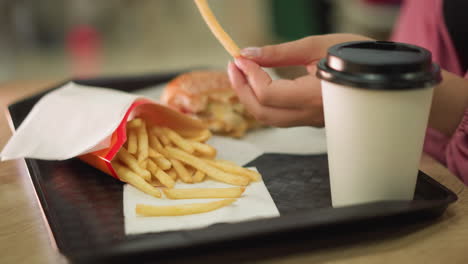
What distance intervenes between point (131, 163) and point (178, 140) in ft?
0.49

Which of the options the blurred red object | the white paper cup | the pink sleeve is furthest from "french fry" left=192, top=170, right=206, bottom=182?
the blurred red object

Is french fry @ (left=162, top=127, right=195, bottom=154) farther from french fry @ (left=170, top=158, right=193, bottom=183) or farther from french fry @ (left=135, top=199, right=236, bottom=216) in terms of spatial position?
french fry @ (left=135, top=199, right=236, bottom=216)

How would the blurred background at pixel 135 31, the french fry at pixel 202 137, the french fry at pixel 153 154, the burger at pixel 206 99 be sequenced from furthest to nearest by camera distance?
the blurred background at pixel 135 31, the burger at pixel 206 99, the french fry at pixel 202 137, the french fry at pixel 153 154

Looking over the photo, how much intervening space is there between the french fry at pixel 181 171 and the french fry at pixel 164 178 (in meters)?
0.03

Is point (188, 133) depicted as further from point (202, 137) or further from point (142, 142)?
point (142, 142)

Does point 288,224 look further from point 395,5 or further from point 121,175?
point 395,5

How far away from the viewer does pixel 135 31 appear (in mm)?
5996

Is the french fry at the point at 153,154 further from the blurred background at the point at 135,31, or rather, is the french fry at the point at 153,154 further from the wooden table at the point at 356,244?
the blurred background at the point at 135,31

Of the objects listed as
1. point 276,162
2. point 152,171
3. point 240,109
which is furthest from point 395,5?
point 152,171

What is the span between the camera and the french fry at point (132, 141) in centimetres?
119

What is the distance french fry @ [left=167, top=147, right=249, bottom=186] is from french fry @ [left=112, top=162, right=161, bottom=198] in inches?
5.0

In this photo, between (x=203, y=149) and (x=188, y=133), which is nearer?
(x=203, y=149)

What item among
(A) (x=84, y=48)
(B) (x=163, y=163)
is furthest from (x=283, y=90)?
(A) (x=84, y=48)

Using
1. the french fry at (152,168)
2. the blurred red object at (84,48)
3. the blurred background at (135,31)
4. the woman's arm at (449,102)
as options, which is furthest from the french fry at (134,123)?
the blurred red object at (84,48)
